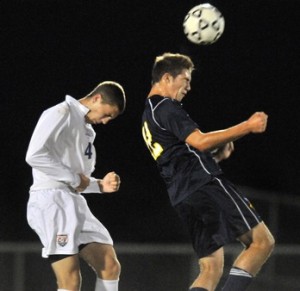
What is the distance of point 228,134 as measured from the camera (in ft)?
16.8

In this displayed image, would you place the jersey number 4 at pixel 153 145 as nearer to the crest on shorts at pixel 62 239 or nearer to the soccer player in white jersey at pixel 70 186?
→ the soccer player in white jersey at pixel 70 186

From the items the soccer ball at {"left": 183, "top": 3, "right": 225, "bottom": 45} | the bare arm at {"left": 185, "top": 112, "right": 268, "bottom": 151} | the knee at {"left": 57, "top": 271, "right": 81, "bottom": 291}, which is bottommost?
the knee at {"left": 57, "top": 271, "right": 81, "bottom": 291}

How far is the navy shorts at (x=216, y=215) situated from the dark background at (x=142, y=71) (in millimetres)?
9920

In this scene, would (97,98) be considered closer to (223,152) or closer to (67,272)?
(223,152)

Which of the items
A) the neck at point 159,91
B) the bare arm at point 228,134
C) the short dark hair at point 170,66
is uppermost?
the short dark hair at point 170,66

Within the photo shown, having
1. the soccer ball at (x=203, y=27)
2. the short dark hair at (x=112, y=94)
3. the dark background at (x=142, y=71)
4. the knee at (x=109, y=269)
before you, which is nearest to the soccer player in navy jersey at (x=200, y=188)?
the short dark hair at (x=112, y=94)

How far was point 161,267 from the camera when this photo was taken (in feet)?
30.6

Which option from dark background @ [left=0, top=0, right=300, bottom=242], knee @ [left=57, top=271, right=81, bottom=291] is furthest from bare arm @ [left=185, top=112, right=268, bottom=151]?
dark background @ [left=0, top=0, right=300, bottom=242]

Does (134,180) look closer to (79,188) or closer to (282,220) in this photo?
(282,220)

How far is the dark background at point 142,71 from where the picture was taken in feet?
54.6

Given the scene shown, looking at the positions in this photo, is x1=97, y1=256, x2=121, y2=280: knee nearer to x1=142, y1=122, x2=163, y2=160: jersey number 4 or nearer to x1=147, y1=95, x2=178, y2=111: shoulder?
x1=142, y1=122, x2=163, y2=160: jersey number 4

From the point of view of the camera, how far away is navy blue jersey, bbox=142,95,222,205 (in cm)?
547

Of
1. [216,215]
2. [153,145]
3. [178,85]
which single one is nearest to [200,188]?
[216,215]

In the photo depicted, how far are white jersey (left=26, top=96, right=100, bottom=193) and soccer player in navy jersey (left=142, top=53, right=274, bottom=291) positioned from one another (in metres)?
0.40
